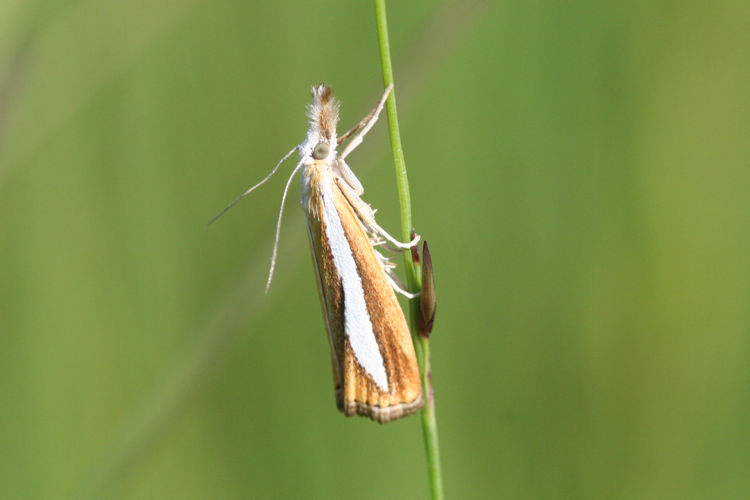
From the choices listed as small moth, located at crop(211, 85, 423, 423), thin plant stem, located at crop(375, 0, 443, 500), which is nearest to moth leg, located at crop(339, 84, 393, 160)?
small moth, located at crop(211, 85, 423, 423)

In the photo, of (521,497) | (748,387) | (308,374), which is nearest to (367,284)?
(308,374)

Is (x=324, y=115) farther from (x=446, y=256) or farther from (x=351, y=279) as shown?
(x=446, y=256)

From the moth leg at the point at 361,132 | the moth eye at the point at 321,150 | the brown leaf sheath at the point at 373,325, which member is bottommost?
the brown leaf sheath at the point at 373,325

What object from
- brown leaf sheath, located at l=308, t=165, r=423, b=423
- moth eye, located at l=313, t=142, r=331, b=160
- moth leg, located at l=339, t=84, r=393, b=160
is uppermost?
moth leg, located at l=339, t=84, r=393, b=160

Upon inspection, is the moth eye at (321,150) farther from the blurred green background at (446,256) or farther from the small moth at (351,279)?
the blurred green background at (446,256)

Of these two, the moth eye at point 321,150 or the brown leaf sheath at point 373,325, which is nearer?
the brown leaf sheath at point 373,325

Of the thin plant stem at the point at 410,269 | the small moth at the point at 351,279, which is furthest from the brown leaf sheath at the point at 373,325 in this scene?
the thin plant stem at the point at 410,269

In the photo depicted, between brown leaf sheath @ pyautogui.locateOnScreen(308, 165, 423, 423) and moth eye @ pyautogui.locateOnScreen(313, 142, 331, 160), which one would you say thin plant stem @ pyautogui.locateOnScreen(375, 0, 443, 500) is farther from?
moth eye @ pyautogui.locateOnScreen(313, 142, 331, 160)

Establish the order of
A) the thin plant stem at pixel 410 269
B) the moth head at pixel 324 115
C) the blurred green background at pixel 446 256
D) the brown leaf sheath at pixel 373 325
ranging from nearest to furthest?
the thin plant stem at pixel 410 269 < the brown leaf sheath at pixel 373 325 < the moth head at pixel 324 115 < the blurred green background at pixel 446 256
